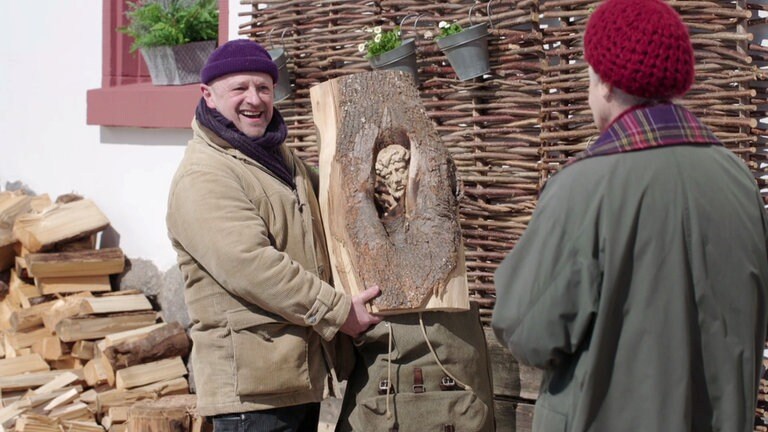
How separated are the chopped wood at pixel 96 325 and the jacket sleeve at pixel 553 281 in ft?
13.7

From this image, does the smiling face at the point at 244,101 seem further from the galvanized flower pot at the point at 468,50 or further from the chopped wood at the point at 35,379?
the chopped wood at the point at 35,379

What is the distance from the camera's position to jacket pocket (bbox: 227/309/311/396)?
Result: 10.6 feet

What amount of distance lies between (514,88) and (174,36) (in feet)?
9.38

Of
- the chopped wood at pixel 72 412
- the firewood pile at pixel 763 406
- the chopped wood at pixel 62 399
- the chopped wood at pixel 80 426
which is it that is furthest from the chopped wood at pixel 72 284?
the firewood pile at pixel 763 406

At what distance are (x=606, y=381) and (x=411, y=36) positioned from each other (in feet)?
9.67

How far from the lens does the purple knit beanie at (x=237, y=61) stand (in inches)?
134

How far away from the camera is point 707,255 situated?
2.31m

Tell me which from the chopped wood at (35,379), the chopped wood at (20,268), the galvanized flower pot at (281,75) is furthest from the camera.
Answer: the chopped wood at (20,268)

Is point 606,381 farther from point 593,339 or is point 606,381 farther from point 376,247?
point 376,247

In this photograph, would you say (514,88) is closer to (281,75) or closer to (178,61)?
(281,75)

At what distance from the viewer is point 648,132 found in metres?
2.31

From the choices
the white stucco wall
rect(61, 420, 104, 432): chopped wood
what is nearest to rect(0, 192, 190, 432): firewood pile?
rect(61, 420, 104, 432): chopped wood

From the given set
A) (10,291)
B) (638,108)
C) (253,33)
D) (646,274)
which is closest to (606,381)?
(646,274)

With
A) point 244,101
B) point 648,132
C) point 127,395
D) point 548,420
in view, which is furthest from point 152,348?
point 648,132
